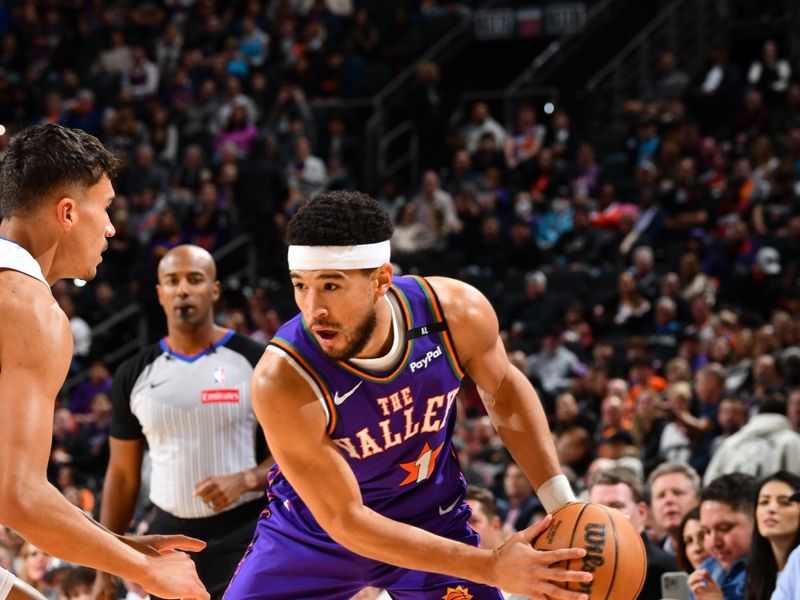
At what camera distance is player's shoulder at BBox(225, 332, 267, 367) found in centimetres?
575

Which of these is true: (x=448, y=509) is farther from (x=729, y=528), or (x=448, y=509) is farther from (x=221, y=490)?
(x=729, y=528)

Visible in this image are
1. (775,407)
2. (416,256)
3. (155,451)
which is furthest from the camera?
(416,256)

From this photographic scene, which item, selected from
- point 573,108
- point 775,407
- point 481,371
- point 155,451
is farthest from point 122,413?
point 573,108

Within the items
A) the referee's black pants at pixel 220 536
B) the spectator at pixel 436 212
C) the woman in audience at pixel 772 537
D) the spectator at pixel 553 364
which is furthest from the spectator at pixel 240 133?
the woman in audience at pixel 772 537

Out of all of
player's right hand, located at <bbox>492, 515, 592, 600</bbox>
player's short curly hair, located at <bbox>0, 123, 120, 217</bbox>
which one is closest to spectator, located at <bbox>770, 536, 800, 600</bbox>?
player's right hand, located at <bbox>492, 515, 592, 600</bbox>

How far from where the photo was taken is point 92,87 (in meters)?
17.3

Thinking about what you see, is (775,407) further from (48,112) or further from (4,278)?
(48,112)

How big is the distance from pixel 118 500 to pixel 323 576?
160cm

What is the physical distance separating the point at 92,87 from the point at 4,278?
14.8 meters

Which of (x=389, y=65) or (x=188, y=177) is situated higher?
(x=389, y=65)

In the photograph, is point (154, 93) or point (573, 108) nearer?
point (573, 108)

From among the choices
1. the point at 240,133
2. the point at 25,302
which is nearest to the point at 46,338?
the point at 25,302

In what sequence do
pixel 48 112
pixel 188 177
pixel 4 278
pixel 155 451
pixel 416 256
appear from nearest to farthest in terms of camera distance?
1. pixel 4 278
2. pixel 155 451
3. pixel 416 256
4. pixel 188 177
5. pixel 48 112

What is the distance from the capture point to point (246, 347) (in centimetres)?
579
